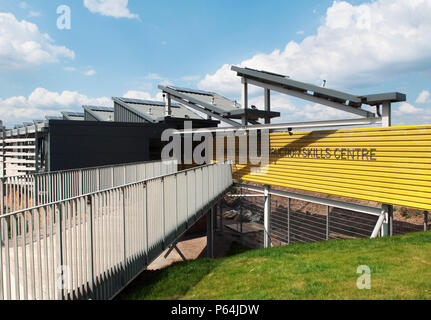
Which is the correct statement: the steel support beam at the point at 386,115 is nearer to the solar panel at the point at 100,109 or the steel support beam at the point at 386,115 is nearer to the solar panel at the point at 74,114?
the solar panel at the point at 100,109

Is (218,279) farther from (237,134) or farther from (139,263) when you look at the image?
(237,134)

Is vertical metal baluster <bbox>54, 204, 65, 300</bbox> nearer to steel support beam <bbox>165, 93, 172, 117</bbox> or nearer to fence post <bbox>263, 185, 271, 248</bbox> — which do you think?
fence post <bbox>263, 185, 271, 248</bbox>

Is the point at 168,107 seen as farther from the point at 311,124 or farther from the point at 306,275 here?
the point at 306,275

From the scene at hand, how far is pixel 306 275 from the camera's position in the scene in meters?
5.63

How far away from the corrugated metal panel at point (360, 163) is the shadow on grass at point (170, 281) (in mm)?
5974

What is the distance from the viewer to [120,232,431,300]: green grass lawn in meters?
4.69

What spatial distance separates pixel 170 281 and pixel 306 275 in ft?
9.17

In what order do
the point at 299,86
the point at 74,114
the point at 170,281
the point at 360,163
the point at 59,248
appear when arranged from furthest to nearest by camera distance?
the point at 74,114, the point at 299,86, the point at 360,163, the point at 170,281, the point at 59,248

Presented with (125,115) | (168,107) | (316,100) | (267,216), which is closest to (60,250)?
(316,100)

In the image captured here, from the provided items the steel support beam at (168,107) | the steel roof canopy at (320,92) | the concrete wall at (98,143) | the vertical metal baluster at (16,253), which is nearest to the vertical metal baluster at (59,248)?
the vertical metal baluster at (16,253)

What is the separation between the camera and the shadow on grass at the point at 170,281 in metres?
5.73

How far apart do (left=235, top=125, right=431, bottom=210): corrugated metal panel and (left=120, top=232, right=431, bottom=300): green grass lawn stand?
198 centimetres

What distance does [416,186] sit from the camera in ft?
30.0

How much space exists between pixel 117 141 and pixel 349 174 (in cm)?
1199
